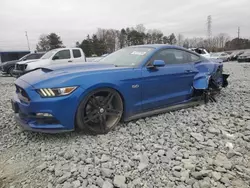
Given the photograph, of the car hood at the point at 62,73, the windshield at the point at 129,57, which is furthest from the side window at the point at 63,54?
the car hood at the point at 62,73

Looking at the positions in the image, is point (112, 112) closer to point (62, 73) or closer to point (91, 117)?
point (91, 117)

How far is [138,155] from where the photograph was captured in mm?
2705

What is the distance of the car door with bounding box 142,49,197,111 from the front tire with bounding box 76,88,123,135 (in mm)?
553

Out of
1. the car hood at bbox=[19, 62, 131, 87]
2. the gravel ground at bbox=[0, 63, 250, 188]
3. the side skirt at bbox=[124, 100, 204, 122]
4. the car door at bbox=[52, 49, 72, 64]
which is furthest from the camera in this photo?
the car door at bbox=[52, 49, 72, 64]

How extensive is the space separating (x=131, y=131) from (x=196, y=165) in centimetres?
120

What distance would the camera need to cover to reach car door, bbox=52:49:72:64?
35.4 ft

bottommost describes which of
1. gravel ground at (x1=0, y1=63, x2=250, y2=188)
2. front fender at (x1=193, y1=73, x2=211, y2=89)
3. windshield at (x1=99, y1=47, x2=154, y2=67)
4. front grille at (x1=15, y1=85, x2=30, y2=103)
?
gravel ground at (x1=0, y1=63, x2=250, y2=188)

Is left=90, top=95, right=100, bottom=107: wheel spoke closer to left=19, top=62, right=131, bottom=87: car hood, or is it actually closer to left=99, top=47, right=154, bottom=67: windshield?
left=19, top=62, right=131, bottom=87: car hood

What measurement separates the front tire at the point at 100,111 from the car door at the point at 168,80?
55cm

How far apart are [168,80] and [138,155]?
1.78m

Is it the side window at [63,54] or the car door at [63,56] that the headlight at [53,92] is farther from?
the side window at [63,54]

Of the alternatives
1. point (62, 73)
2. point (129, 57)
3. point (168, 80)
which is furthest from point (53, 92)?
point (168, 80)

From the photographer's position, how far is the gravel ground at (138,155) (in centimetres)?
227

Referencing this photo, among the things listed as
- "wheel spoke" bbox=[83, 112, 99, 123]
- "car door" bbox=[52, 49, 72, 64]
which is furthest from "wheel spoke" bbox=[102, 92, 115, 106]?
"car door" bbox=[52, 49, 72, 64]
